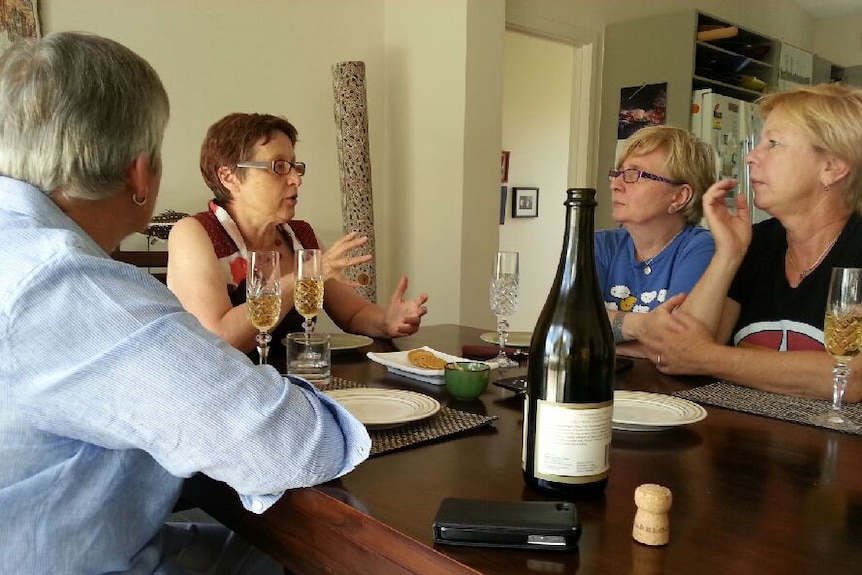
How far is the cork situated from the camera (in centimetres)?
67

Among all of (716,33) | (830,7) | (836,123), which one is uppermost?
(830,7)

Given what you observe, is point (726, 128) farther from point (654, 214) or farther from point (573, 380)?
point (573, 380)

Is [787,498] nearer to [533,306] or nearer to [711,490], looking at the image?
[711,490]

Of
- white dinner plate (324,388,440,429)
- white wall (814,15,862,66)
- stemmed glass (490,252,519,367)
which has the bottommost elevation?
white dinner plate (324,388,440,429)

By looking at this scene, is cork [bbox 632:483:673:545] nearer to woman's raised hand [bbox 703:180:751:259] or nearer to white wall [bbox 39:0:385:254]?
woman's raised hand [bbox 703:180:751:259]

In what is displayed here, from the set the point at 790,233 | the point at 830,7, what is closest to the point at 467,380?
the point at 790,233

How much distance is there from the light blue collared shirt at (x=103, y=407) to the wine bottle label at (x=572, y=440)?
0.69 feet

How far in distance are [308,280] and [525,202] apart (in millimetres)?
4072

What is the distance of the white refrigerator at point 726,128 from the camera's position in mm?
4285

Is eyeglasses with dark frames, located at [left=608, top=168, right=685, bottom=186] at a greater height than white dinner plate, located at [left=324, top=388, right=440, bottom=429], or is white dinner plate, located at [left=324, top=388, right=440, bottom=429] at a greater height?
eyeglasses with dark frames, located at [left=608, top=168, right=685, bottom=186]

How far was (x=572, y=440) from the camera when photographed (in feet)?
2.53

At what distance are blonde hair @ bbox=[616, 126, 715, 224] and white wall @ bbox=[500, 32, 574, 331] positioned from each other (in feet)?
10.5

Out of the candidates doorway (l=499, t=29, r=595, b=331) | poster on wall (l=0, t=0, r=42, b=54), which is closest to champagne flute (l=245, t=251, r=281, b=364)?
poster on wall (l=0, t=0, r=42, b=54)

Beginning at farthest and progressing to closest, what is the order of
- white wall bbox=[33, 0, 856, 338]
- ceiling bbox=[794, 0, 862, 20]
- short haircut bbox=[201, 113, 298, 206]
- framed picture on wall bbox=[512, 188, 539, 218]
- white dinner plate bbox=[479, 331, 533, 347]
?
ceiling bbox=[794, 0, 862, 20] → framed picture on wall bbox=[512, 188, 539, 218] → white wall bbox=[33, 0, 856, 338] → short haircut bbox=[201, 113, 298, 206] → white dinner plate bbox=[479, 331, 533, 347]
